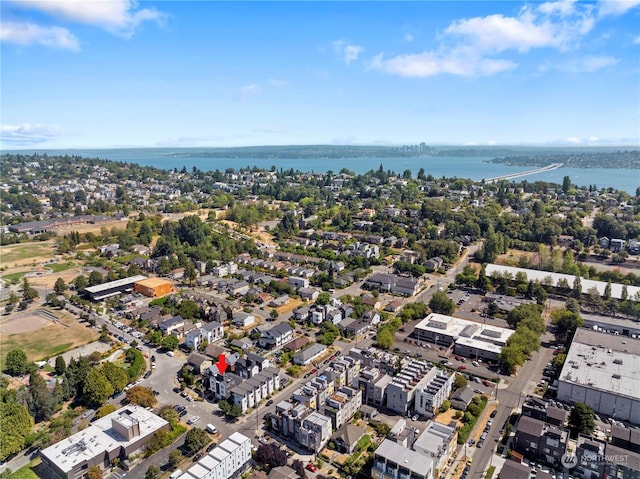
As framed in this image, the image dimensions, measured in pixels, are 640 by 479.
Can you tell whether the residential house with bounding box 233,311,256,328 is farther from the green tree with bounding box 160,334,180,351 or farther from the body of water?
the body of water

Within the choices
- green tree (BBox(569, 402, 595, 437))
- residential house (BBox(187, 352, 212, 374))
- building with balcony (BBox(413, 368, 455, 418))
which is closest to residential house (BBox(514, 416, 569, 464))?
green tree (BBox(569, 402, 595, 437))

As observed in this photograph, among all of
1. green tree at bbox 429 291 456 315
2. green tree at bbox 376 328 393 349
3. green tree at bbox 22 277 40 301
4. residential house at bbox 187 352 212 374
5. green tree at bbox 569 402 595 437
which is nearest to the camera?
green tree at bbox 569 402 595 437

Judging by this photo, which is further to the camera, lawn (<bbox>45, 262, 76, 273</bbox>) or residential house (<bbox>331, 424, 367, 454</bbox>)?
lawn (<bbox>45, 262, 76, 273</bbox>)

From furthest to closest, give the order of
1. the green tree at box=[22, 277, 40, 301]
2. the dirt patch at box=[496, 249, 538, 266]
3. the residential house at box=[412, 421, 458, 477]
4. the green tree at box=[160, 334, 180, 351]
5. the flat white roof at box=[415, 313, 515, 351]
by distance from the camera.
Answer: the dirt patch at box=[496, 249, 538, 266]
the green tree at box=[22, 277, 40, 301]
the flat white roof at box=[415, 313, 515, 351]
the green tree at box=[160, 334, 180, 351]
the residential house at box=[412, 421, 458, 477]

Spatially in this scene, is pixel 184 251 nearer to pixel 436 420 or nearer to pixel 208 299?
pixel 208 299

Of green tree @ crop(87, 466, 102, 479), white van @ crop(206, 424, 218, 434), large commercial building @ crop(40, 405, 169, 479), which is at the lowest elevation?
white van @ crop(206, 424, 218, 434)

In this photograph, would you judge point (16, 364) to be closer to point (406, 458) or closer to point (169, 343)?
point (169, 343)
